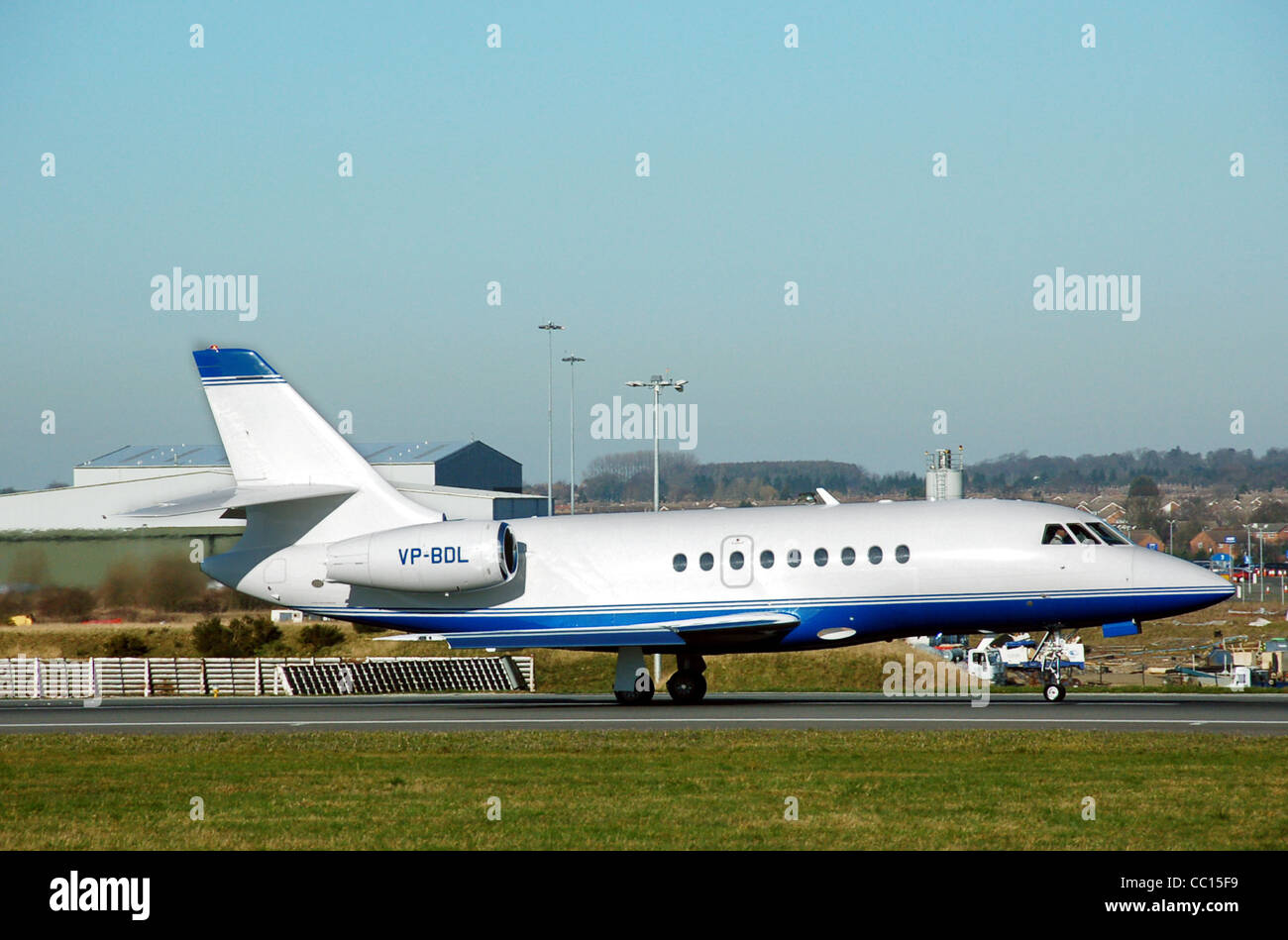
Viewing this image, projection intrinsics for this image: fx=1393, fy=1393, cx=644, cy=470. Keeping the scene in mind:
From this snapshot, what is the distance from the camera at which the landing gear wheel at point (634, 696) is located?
1224 inches

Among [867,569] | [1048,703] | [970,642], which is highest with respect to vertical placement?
[867,569]

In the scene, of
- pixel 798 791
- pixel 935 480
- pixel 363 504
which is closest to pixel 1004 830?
pixel 798 791

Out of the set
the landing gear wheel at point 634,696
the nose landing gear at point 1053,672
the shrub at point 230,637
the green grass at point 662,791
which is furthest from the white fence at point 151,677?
the green grass at point 662,791

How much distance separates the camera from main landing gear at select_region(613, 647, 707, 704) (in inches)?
1226

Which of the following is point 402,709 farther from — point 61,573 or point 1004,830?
point 61,573

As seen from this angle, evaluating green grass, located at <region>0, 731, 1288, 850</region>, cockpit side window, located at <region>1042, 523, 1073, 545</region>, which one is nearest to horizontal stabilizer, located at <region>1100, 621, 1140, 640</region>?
cockpit side window, located at <region>1042, 523, 1073, 545</region>

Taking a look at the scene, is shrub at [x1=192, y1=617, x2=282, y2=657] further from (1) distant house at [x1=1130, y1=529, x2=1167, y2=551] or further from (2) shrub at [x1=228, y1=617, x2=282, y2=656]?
(1) distant house at [x1=1130, y1=529, x2=1167, y2=551]

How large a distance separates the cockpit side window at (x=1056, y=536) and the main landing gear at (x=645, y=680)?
321 inches

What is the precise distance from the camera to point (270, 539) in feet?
106

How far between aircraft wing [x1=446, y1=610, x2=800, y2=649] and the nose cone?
22.7ft

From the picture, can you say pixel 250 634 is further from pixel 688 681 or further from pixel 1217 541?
pixel 1217 541

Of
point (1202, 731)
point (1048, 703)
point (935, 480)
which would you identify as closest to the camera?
point (1202, 731)

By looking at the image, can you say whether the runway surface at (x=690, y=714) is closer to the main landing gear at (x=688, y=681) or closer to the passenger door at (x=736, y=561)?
the main landing gear at (x=688, y=681)

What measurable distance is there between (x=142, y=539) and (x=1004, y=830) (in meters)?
43.0
